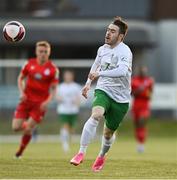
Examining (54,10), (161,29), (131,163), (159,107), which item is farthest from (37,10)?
(131,163)

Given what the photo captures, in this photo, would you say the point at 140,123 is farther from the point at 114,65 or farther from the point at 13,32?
Answer: the point at 114,65

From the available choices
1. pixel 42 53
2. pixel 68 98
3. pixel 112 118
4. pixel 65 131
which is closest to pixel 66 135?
pixel 65 131

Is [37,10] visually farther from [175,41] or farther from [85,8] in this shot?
[175,41]

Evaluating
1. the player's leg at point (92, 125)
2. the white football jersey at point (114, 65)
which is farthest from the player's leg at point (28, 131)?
the player's leg at point (92, 125)

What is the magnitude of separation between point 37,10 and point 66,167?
28.4m

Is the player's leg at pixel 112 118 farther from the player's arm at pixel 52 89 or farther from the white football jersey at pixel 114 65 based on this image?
the player's arm at pixel 52 89

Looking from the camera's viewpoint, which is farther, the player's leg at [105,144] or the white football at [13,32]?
the white football at [13,32]

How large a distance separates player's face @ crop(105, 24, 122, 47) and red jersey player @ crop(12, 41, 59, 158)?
420 centimetres

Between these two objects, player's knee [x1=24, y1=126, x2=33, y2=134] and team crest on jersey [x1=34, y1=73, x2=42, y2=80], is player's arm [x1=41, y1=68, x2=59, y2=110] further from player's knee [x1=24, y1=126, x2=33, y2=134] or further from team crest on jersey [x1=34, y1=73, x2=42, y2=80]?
player's knee [x1=24, y1=126, x2=33, y2=134]

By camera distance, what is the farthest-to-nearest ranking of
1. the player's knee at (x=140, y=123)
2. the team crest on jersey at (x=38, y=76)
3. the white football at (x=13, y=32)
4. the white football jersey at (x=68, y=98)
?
1. the white football jersey at (x=68, y=98)
2. the player's knee at (x=140, y=123)
3. the team crest on jersey at (x=38, y=76)
4. the white football at (x=13, y=32)

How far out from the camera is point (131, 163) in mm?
15523

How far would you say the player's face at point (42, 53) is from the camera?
58.6 feet

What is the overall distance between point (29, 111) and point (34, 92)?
436 millimetres

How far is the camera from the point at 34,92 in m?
18.4
